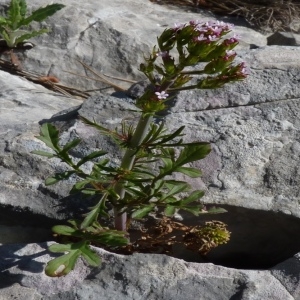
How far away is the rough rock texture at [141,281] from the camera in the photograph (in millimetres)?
2518

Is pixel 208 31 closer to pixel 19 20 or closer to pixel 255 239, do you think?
pixel 255 239

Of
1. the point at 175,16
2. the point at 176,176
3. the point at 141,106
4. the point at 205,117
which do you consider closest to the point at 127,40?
the point at 175,16

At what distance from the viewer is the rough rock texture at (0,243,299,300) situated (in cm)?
252

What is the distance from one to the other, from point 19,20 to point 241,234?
2300mm

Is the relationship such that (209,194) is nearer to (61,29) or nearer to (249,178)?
(249,178)

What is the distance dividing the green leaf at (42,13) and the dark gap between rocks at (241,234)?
201 cm

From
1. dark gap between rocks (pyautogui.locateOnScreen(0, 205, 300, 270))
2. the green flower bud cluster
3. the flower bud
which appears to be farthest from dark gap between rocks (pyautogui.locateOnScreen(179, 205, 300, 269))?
the flower bud

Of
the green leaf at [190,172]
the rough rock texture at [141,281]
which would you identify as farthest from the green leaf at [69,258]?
the green leaf at [190,172]

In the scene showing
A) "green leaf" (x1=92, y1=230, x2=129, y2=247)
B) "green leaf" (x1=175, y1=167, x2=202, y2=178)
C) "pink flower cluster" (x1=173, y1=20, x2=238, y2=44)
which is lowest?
"green leaf" (x1=92, y1=230, x2=129, y2=247)

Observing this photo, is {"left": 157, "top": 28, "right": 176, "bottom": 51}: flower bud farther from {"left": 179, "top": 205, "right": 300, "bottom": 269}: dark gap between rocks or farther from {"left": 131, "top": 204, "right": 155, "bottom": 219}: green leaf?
{"left": 179, "top": 205, "right": 300, "bottom": 269}: dark gap between rocks

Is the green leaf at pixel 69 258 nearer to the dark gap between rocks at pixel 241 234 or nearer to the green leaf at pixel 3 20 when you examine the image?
the dark gap between rocks at pixel 241 234

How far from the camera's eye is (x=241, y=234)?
301 centimetres

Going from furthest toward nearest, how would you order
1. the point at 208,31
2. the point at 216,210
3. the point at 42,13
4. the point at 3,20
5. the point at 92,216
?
the point at 42,13 → the point at 3,20 → the point at 216,210 → the point at 92,216 → the point at 208,31

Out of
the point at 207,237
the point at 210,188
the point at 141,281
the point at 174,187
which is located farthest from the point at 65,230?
the point at 210,188
